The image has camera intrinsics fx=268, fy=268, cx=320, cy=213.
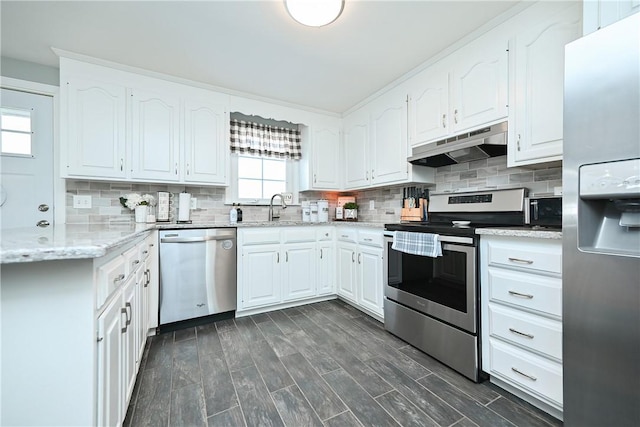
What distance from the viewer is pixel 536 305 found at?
139 centimetres

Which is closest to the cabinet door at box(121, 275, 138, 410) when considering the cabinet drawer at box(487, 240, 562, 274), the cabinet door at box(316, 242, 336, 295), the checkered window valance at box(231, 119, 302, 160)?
the cabinet door at box(316, 242, 336, 295)

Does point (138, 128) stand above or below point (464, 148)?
above

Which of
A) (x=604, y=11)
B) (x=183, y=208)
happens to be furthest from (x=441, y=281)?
(x=183, y=208)

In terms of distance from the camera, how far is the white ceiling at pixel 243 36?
1.76 meters

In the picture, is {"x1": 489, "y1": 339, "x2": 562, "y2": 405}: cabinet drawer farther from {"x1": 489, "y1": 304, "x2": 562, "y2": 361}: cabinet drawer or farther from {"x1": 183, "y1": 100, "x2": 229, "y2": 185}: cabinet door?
{"x1": 183, "y1": 100, "x2": 229, "y2": 185}: cabinet door

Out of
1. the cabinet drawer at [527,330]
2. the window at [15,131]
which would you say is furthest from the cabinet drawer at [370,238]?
the window at [15,131]

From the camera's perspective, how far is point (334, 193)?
12.6 ft

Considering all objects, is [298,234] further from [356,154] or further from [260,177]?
[356,154]

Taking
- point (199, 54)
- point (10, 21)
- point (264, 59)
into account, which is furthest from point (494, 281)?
point (10, 21)

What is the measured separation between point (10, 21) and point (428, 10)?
9.51 feet

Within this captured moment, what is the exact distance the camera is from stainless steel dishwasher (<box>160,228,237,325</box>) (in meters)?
2.32

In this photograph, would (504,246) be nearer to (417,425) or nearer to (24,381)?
(417,425)

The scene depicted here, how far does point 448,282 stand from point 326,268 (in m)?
1.47

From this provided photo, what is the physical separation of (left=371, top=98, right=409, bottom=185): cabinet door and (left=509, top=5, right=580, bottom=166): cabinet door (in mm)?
952
